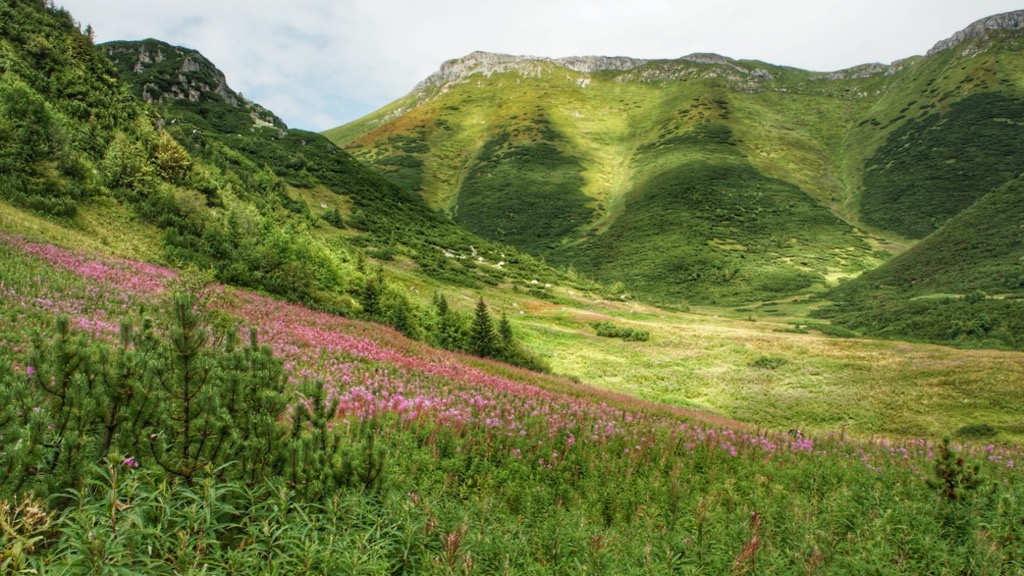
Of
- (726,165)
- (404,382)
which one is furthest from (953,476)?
(726,165)

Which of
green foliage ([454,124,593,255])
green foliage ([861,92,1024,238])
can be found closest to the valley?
green foliage ([861,92,1024,238])

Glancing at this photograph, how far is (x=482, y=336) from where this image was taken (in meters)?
18.2

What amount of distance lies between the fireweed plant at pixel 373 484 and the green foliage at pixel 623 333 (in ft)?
83.5

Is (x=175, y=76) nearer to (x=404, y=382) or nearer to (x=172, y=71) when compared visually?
(x=172, y=71)

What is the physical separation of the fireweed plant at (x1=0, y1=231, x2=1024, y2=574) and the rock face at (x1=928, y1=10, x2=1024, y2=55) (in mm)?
198119

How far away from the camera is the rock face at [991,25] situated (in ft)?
449

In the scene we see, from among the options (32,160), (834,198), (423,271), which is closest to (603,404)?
(32,160)

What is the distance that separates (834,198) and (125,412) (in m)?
125

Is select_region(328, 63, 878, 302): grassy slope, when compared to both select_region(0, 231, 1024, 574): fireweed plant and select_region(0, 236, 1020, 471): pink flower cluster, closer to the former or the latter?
select_region(0, 236, 1020, 471): pink flower cluster

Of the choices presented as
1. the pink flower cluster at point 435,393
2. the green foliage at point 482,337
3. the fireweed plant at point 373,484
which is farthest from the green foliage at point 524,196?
the fireweed plant at point 373,484

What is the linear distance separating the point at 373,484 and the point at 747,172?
120060 millimetres

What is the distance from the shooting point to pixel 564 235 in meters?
96.5

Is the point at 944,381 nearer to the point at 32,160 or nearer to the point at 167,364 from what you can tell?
the point at 167,364

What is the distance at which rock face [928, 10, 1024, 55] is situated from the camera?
449 feet
